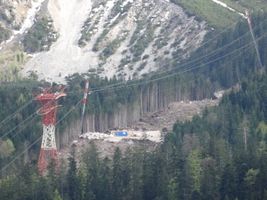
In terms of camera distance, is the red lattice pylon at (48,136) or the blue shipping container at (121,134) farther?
the blue shipping container at (121,134)

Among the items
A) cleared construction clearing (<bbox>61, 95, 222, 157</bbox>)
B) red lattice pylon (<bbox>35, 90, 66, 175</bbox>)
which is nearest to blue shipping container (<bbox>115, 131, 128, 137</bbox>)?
cleared construction clearing (<bbox>61, 95, 222, 157</bbox>)

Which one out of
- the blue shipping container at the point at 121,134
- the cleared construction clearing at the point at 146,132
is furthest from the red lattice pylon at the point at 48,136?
the blue shipping container at the point at 121,134

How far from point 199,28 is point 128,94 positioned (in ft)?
137

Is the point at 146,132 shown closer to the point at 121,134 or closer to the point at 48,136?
the point at 121,134

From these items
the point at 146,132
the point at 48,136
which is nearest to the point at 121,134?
the point at 146,132

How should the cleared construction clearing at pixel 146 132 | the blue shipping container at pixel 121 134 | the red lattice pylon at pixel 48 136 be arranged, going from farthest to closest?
the blue shipping container at pixel 121 134 < the cleared construction clearing at pixel 146 132 < the red lattice pylon at pixel 48 136

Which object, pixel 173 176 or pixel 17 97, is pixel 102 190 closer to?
pixel 173 176

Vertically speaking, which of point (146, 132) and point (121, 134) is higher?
point (146, 132)

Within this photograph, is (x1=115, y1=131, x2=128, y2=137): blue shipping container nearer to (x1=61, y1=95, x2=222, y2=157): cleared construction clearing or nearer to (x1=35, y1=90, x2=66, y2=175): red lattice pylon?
(x1=61, y1=95, x2=222, y2=157): cleared construction clearing

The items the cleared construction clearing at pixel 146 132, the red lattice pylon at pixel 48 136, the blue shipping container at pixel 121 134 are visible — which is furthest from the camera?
the blue shipping container at pixel 121 134

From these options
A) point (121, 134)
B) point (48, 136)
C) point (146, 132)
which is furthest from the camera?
point (146, 132)

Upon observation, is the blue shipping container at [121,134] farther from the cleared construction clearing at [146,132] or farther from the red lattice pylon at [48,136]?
the red lattice pylon at [48,136]

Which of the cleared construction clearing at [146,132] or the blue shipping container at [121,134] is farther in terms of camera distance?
the blue shipping container at [121,134]

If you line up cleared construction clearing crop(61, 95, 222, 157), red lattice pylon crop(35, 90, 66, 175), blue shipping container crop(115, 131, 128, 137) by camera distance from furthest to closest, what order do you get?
1. blue shipping container crop(115, 131, 128, 137)
2. cleared construction clearing crop(61, 95, 222, 157)
3. red lattice pylon crop(35, 90, 66, 175)
